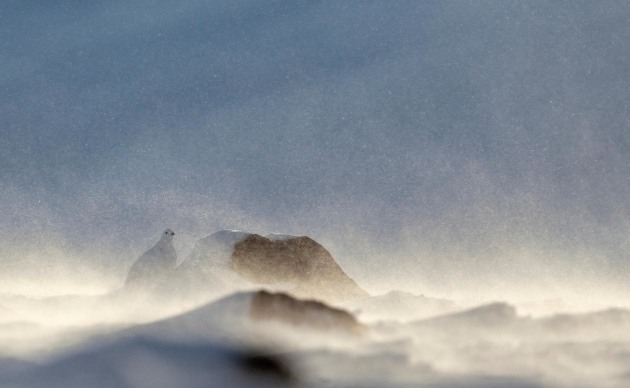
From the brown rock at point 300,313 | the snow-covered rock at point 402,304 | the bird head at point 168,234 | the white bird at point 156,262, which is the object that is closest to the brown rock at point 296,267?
the snow-covered rock at point 402,304

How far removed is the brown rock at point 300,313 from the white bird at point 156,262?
13920mm

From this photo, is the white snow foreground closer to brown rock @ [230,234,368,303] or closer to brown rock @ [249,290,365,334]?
brown rock @ [249,290,365,334]

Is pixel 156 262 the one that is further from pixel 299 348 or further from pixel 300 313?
pixel 299 348

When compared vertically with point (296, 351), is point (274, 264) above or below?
above

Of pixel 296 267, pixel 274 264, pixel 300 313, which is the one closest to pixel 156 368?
pixel 300 313

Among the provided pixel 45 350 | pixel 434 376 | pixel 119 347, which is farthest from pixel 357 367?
pixel 45 350

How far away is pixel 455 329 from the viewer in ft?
86.5

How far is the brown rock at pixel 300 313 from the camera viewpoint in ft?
79.7

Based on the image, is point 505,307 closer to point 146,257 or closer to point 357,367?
point 357,367

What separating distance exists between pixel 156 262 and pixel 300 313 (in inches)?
581

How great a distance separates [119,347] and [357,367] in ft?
25.7

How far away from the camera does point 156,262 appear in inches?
1464

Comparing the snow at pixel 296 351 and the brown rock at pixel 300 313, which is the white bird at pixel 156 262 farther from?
the brown rock at pixel 300 313

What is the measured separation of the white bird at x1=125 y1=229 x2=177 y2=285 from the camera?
36969 millimetres
